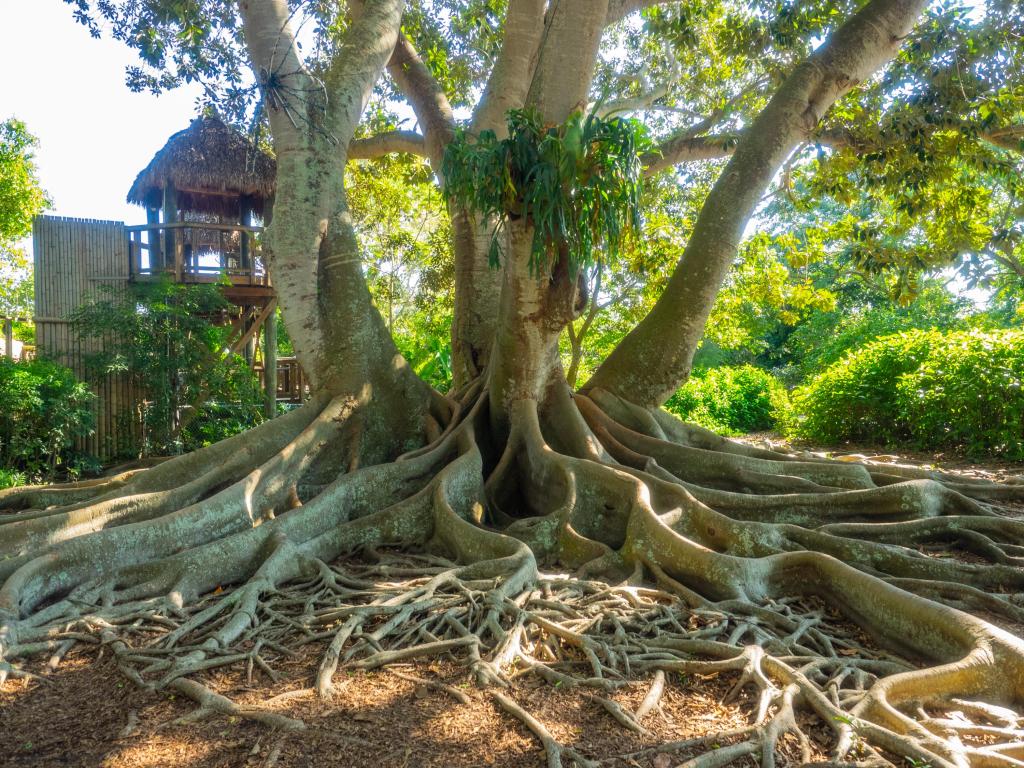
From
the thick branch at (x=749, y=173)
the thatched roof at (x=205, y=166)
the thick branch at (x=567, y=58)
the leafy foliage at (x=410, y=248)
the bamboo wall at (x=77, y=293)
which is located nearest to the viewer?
the thick branch at (x=567, y=58)

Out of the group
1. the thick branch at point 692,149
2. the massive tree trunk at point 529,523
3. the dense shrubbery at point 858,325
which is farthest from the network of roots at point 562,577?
the dense shrubbery at point 858,325

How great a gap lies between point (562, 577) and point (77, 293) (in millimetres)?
8852

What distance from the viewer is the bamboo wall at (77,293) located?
9672 millimetres

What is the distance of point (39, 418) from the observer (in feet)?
27.1

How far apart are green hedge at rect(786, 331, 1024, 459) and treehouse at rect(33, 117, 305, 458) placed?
9.59 metres

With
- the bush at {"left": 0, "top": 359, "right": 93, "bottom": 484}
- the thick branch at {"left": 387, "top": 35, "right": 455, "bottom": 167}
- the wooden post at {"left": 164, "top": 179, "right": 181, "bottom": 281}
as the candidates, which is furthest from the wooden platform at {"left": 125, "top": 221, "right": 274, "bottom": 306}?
the thick branch at {"left": 387, "top": 35, "right": 455, "bottom": 167}

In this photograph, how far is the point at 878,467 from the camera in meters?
6.56

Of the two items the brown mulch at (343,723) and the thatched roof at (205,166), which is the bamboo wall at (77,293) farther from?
the brown mulch at (343,723)

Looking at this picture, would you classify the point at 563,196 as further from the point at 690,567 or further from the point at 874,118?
the point at 874,118

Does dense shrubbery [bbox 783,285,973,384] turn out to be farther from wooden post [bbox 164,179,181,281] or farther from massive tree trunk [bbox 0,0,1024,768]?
wooden post [bbox 164,179,181,281]

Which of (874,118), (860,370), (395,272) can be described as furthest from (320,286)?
(395,272)

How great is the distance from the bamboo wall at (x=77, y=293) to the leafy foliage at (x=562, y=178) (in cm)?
697

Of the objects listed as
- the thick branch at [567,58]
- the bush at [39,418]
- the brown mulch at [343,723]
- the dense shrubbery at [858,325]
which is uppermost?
the thick branch at [567,58]

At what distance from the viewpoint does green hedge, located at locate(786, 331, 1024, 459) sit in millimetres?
9531
